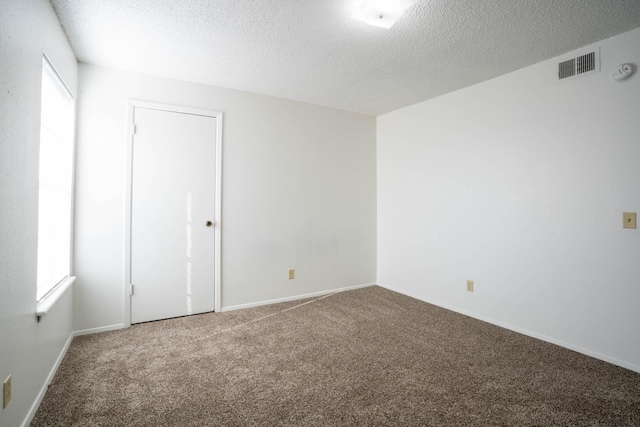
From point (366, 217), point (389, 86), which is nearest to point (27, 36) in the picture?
point (389, 86)

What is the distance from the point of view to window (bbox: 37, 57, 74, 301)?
2.07m

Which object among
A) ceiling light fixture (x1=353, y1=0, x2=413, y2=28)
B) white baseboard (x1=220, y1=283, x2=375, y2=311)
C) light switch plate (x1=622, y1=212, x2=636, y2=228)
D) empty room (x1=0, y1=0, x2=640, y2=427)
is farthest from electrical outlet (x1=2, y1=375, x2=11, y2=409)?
light switch plate (x1=622, y1=212, x2=636, y2=228)

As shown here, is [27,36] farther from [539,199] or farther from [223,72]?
[539,199]

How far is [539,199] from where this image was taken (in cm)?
277

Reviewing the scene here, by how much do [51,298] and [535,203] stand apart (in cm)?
374

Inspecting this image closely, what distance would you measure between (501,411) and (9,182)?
2712mm

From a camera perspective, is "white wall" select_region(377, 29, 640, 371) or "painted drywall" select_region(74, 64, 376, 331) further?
"painted drywall" select_region(74, 64, 376, 331)

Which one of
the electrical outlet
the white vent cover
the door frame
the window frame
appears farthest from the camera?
the door frame

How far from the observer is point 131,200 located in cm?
295

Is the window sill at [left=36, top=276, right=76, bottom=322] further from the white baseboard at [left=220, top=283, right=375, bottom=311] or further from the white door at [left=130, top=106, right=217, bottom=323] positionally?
the white baseboard at [left=220, top=283, right=375, bottom=311]

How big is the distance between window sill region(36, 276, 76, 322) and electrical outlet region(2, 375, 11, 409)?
45cm

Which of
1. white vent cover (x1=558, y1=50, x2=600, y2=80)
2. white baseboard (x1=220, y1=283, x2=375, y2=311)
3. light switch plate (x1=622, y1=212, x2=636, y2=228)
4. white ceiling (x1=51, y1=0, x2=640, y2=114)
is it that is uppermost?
white ceiling (x1=51, y1=0, x2=640, y2=114)

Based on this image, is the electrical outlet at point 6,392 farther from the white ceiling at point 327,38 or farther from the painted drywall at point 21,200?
the white ceiling at point 327,38

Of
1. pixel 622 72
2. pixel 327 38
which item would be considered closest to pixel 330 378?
pixel 327 38
